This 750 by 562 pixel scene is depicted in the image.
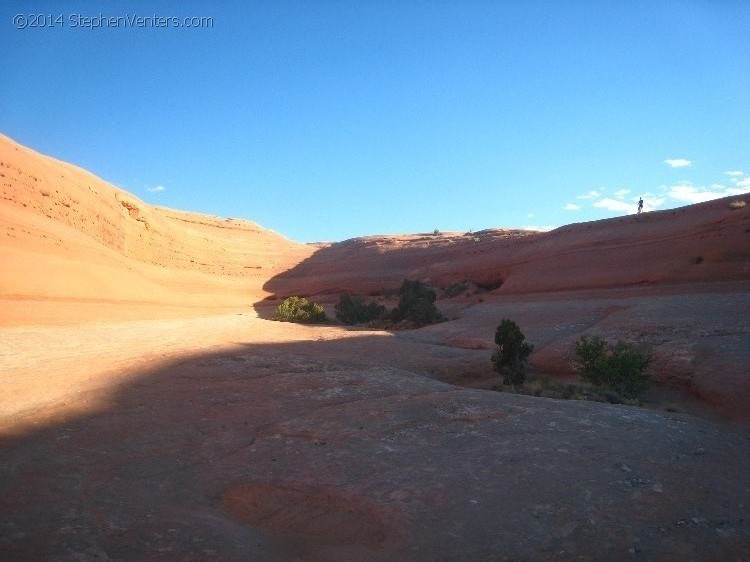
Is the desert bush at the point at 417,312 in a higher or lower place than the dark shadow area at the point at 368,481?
higher

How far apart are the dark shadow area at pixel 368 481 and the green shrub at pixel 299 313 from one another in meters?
15.2

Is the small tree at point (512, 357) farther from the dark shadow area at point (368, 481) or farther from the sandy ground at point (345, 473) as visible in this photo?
the dark shadow area at point (368, 481)

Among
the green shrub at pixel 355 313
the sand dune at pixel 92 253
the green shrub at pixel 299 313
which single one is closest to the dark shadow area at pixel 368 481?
the sand dune at pixel 92 253

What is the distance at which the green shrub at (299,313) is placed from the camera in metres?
23.3

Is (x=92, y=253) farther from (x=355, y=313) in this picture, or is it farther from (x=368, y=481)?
(x=368, y=481)

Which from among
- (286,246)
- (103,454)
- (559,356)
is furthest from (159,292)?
(286,246)

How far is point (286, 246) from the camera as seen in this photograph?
191 ft

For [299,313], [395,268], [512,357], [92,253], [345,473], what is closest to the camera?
[345,473]

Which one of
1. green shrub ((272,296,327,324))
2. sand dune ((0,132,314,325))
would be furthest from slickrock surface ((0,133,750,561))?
green shrub ((272,296,327,324))

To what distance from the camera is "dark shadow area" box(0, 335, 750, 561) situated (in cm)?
360

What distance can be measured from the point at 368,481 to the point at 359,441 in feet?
3.73

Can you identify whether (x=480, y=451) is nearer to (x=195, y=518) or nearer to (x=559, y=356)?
(x=195, y=518)

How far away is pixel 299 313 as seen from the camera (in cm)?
2345

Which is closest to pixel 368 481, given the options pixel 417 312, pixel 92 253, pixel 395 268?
pixel 417 312
